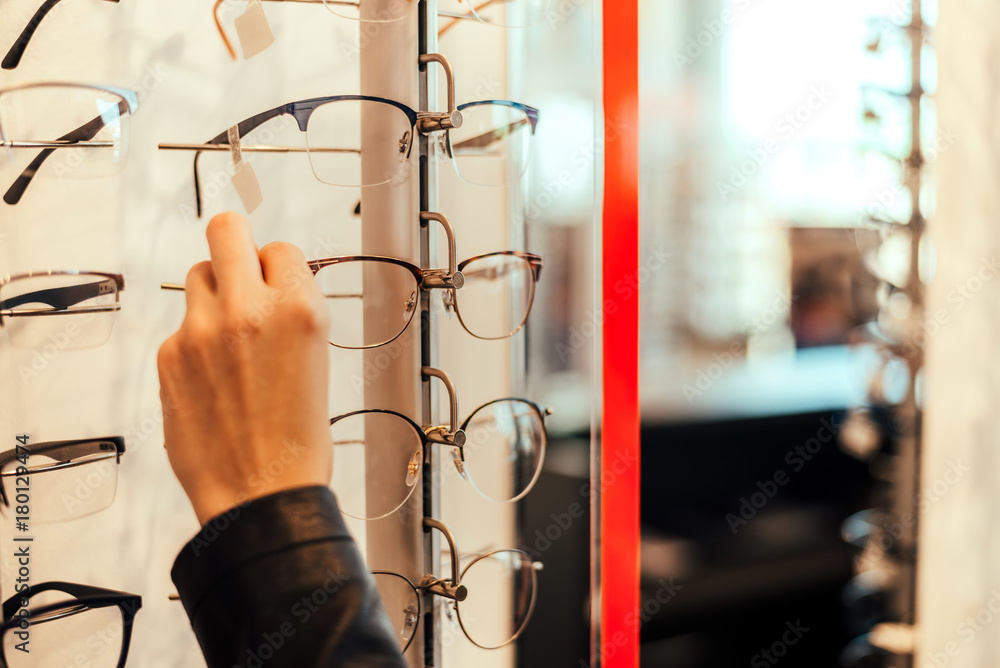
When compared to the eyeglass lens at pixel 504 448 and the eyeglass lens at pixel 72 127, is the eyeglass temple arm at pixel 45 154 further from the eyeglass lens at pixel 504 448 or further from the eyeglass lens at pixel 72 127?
the eyeglass lens at pixel 504 448

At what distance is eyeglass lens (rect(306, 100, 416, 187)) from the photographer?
17.8 inches

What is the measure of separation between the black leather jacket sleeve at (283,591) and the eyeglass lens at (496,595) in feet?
0.80

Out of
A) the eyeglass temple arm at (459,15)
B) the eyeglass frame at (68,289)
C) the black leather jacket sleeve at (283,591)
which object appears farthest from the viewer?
the eyeglass temple arm at (459,15)

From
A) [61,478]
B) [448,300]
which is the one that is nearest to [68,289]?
[61,478]

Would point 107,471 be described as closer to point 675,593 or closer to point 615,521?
point 615,521

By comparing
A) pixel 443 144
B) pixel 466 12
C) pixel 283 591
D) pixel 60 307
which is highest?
pixel 466 12

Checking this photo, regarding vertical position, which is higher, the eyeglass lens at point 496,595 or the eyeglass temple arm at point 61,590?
the eyeglass temple arm at point 61,590

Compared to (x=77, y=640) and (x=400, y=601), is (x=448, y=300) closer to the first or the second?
(x=400, y=601)

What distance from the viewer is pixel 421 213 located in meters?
0.47

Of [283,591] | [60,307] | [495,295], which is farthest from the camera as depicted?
[495,295]

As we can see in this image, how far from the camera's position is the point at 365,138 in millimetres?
461

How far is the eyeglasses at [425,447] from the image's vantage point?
467mm

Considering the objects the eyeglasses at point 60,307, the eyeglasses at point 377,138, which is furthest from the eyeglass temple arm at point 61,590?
the eyeglasses at point 377,138

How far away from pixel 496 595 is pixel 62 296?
1.13 ft
